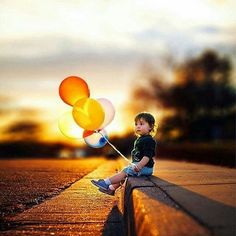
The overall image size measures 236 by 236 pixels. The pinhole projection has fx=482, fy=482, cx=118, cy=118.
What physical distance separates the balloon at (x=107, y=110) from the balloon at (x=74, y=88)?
395 mm

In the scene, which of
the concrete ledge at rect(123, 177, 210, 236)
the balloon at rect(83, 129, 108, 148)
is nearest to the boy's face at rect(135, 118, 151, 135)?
the balloon at rect(83, 129, 108, 148)

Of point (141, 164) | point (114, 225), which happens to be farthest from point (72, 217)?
point (141, 164)

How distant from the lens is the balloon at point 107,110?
6.50 m

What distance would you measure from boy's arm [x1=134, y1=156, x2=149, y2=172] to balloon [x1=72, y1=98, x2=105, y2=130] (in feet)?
2.69

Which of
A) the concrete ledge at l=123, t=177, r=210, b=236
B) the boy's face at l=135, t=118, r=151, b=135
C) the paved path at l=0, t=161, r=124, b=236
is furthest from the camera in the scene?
the boy's face at l=135, t=118, r=151, b=135

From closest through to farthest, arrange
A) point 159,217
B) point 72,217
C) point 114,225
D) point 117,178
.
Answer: point 159,217
point 114,225
point 72,217
point 117,178

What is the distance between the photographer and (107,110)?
21.4 ft

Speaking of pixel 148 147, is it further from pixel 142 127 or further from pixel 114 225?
pixel 114 225

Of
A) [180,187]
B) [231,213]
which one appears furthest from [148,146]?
[231,213]

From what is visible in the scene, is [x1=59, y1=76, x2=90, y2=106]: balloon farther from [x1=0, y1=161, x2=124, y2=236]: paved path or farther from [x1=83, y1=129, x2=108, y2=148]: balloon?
[x1=0, y1=161, x2=124, y2=236]: paved path

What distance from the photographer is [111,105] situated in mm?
6598

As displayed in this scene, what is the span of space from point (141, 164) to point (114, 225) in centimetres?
141

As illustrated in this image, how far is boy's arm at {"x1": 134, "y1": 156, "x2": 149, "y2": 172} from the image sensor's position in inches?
222

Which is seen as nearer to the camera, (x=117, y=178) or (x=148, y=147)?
(x=117, y=178)
